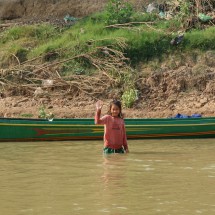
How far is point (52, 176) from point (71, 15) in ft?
37.7

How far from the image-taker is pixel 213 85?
62.8 feet

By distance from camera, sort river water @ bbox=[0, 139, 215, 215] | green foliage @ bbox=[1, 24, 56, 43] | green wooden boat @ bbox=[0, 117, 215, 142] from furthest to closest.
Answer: green foliage @ bbox=[1, 24, 56, 43] → green wooden boat @ bbox=[0, 117, 215, 142] → river water @ bbox=[0, 139, 215, 215]

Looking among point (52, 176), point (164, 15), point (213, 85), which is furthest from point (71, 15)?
point (52, 176)

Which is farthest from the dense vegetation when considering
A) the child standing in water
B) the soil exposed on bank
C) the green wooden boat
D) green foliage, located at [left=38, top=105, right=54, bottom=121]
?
the child standing in water

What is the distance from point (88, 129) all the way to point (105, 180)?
5.42 meters

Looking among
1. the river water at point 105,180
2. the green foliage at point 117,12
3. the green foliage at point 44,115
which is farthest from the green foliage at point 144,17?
the river water at point 105,180

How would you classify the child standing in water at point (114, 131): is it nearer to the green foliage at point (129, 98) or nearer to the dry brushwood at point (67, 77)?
the green foliage at point (129, 98)

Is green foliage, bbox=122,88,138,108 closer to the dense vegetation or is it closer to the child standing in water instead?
the dense vegetation

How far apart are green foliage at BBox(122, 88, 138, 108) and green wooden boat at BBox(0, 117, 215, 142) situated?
2.06 metres

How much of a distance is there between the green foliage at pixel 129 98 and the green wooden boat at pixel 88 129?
206 cm

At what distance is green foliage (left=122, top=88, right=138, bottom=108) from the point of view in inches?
730

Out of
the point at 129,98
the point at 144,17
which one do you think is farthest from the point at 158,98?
the point at 144,17

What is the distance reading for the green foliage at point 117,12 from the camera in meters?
20.4

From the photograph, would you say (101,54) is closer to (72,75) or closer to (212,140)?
(72,75)
